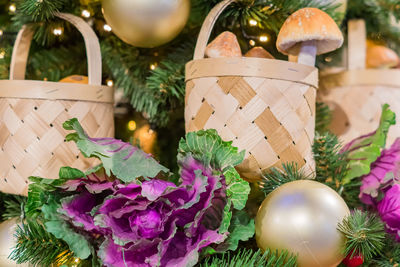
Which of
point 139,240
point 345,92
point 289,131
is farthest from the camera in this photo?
point 345,92

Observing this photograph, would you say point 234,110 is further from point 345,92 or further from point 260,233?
point 345,92

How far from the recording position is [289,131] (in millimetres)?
570

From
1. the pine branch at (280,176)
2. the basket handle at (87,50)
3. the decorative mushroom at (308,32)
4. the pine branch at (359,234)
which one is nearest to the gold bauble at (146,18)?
the basket handle at (87,50)

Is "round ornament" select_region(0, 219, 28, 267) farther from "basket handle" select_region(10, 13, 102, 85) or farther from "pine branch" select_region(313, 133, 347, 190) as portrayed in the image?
"pine branch" select_region(313, 133, 347, 190)

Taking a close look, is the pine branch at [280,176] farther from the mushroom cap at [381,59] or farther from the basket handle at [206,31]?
the mushroom cap at [381,59]

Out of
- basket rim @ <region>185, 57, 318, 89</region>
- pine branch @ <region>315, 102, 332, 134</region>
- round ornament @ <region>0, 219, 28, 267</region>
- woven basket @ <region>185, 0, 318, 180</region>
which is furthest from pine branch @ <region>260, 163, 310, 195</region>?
round ornament @ <region>0, 219, 28, 267</region>

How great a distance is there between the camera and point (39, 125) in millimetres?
590

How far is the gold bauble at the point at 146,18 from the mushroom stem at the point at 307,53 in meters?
0.20

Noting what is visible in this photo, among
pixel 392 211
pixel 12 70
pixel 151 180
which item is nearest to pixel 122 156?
pixel 151 180

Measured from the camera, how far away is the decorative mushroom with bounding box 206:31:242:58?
23.0 inches

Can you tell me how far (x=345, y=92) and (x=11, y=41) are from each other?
68cm

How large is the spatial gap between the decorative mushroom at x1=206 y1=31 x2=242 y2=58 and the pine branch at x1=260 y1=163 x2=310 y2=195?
6.8 inches

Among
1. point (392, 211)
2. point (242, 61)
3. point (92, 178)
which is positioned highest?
point (242, 61)

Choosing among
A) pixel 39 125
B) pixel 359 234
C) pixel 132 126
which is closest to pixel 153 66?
pixel 132 126
